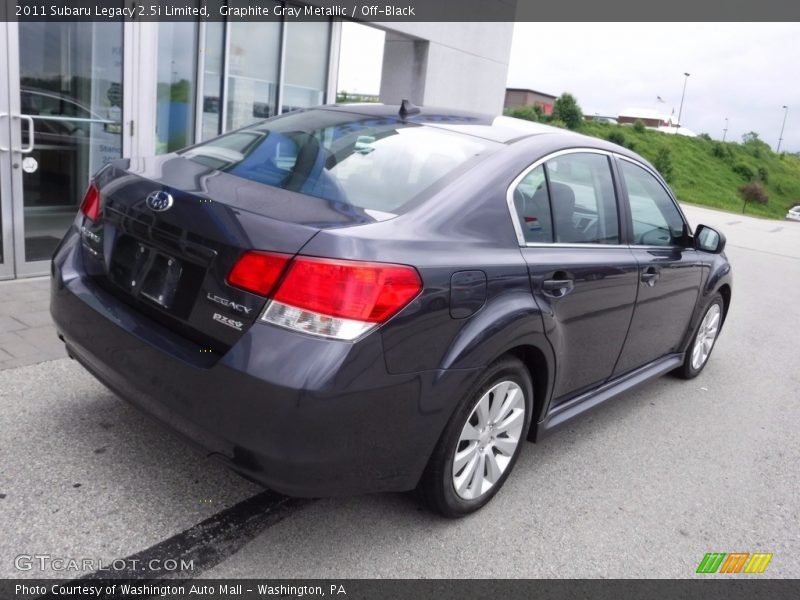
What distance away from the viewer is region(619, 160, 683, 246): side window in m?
3.98

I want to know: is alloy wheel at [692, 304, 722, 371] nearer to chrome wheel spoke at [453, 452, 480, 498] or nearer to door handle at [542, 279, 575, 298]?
door handle at [542, 279, 575, 298]

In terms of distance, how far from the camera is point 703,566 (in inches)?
117

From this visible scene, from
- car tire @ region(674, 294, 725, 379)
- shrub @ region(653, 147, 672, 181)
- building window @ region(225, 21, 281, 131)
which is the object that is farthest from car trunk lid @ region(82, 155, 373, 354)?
shrub @ region(653, 147, 672, 181)

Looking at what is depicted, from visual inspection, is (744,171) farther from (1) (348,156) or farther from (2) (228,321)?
(2) (228,321)

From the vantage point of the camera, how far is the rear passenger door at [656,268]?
3.94 m

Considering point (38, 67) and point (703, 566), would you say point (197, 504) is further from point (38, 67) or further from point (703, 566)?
point (38, 67)

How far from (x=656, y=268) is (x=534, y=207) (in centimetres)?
122

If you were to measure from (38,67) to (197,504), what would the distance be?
436 cm

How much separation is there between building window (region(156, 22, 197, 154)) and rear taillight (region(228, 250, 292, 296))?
Answer: 5.09 m

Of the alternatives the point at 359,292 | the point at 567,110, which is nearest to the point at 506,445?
the point at 359,292

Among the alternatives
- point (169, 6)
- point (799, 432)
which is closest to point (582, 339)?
point (799, 432)

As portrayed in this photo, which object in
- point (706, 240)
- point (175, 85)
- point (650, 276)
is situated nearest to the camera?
point (650, 276)

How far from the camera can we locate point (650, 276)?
3934 millimetres

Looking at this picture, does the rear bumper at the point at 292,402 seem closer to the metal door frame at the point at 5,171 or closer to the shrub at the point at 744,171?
the metal door frame at the point at 5,171
